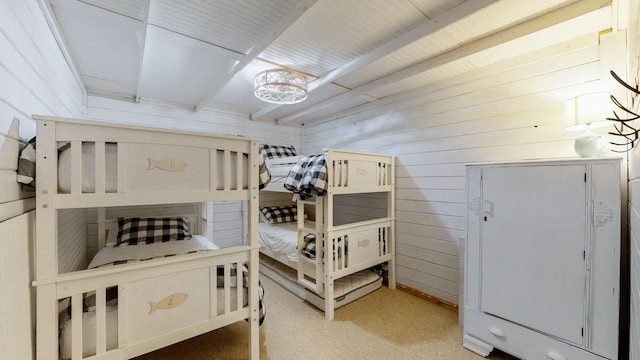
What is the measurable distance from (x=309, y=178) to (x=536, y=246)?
67.1 inches

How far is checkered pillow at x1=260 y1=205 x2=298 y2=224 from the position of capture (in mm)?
3744

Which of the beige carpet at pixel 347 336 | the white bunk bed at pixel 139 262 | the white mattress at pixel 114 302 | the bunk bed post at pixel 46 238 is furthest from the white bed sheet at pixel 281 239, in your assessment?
the bunk bed post at pixel 46 238

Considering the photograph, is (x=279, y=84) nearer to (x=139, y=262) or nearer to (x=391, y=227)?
(x=139, y=262)

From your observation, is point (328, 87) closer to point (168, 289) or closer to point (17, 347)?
point (168, 289)

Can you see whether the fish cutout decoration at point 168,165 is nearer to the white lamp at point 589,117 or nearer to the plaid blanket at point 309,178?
the plaid blanket at point 309,178

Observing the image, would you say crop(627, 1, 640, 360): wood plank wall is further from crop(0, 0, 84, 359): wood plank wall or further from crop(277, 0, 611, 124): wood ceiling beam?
crop(0, 0, 84, 359): wood plank wall

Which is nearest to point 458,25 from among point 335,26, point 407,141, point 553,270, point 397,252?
point 335,26

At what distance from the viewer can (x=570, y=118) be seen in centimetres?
167

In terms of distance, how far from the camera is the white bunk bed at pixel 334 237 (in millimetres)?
2389

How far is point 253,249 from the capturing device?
166 centimetres

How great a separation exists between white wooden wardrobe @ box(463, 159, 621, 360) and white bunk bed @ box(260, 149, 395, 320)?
3.24ft

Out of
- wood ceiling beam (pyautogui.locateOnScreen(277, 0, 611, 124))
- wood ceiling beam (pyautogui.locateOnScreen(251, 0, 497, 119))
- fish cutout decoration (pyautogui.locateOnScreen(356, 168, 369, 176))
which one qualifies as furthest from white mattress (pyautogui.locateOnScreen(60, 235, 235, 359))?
wood ceiling beam (pyautogui.locateOnScreen(277, 0, 611, 124))

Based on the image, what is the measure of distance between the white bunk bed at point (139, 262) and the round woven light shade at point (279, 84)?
2.91 feet

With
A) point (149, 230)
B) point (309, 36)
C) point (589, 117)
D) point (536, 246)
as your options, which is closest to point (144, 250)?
point (149, 230)
